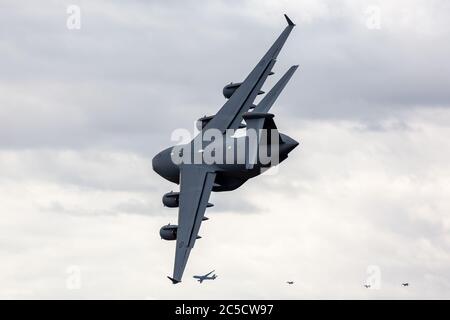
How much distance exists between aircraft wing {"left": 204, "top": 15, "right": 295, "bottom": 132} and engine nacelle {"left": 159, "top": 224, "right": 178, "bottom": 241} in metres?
11.0

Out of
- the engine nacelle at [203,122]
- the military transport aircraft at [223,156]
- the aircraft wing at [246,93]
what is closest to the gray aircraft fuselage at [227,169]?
the military transport aircraft at [223,156]

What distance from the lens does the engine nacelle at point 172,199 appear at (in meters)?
94.0

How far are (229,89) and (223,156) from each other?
46.3 ft

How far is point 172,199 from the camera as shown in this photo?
3708 inches

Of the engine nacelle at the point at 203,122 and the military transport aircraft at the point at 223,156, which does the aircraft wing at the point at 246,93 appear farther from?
the engine nacelle at the point at 203,122

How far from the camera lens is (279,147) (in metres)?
88.3

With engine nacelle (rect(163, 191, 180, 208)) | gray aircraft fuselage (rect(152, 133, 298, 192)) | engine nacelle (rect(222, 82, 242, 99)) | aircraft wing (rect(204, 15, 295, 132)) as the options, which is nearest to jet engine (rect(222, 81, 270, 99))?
engine nacelle (rect(222, 82, 242, 99))

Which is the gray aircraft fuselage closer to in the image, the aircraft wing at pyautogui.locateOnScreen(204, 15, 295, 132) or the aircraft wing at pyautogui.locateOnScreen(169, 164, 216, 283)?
the aircraft wing at pyautogui.locateOnScreen(169, 164, 216, 283)

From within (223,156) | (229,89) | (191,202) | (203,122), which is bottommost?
(191,202)

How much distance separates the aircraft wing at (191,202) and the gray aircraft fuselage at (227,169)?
1.13m

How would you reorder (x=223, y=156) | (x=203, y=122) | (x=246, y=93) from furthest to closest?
(x=203, y=122) < (x=246, y=93) < (x=223, y=156)

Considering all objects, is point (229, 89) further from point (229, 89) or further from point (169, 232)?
point (169, 232)

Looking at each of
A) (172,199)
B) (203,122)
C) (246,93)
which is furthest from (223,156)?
(203,122)

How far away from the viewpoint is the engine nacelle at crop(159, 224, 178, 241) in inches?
3553
